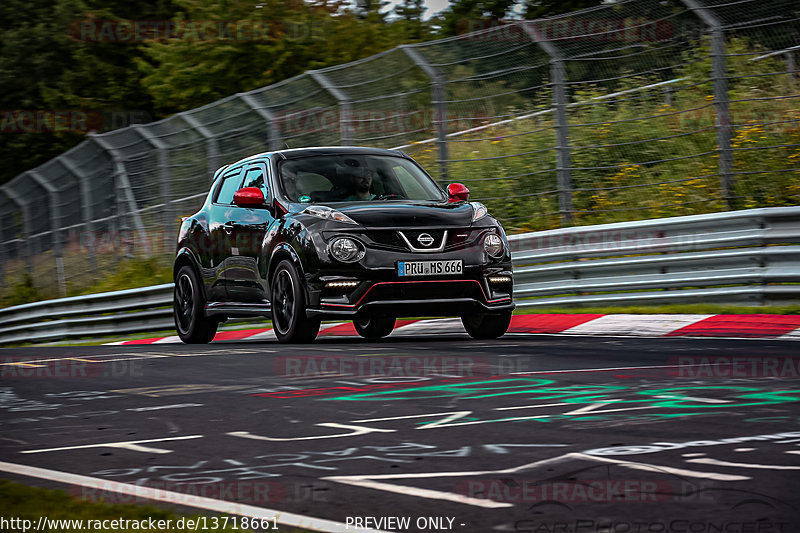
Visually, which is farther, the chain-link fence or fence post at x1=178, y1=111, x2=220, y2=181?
fence post at x1=178, y1=111, x2=220, y2=181

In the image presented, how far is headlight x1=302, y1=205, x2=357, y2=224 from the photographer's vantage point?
33.0ft

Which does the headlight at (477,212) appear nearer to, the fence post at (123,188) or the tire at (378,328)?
the tire at (378,328)

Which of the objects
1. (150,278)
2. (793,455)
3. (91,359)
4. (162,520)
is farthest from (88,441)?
(150,278)

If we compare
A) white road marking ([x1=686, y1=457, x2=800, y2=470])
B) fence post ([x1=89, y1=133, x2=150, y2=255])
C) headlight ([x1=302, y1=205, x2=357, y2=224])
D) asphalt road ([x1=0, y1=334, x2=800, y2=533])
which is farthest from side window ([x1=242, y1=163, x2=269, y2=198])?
fence post ([x1=89, y1=133, x2=150, y2=255])

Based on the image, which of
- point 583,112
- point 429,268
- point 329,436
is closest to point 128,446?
point 329,436

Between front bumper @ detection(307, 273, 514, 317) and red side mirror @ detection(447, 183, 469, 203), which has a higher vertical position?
red side mirror @ detection(447, 183, 469, 203)

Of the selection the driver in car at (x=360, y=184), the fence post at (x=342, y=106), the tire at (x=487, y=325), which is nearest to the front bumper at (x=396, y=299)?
the tire at (x=487, y=325)

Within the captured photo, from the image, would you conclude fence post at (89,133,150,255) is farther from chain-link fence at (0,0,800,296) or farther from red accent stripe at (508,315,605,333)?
red accent stripe at (508,315,605,333)

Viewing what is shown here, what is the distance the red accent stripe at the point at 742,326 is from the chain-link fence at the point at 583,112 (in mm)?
1872

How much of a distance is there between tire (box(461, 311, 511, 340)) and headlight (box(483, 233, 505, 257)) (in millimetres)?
526

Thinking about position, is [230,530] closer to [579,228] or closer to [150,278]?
[579,228]

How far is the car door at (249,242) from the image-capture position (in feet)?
36.1

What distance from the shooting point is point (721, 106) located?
41.1ft

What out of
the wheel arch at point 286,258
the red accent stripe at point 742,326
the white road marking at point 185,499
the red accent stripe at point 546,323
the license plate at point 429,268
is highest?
the wheel arch at point 286,258
